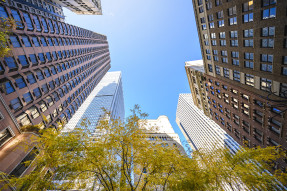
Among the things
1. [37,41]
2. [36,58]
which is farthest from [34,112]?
[37,41]

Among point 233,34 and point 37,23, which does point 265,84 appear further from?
point 37,23

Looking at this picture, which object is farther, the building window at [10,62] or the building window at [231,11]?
the building window at [231,11]

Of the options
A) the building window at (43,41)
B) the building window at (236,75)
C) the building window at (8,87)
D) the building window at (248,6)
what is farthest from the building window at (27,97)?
the building window at (236,75)

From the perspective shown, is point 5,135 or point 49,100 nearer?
point 5,135

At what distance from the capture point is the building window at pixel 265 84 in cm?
2134

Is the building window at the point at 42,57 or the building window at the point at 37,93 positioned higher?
the building window at the point at 42,57

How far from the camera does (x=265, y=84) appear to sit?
22078 mm

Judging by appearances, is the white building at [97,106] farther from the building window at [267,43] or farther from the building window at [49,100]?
the building window at [267,43]

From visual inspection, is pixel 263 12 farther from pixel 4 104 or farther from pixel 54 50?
pixel 54 50

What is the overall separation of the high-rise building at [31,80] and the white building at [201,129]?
276ft

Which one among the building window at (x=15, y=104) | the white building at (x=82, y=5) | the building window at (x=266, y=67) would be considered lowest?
the building window at (x=266, y=67)

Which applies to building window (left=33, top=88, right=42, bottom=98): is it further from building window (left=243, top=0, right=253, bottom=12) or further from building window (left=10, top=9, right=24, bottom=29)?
building window (left=243, top=0, right=253, bottom=12)

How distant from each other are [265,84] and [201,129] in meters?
107

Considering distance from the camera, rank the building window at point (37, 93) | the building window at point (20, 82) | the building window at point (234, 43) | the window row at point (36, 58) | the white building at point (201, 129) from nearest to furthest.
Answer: the window row at point (36, 58)
the building window at point (20, 82)
the building window at point (234, 43)
the building window at point (37, 93)
the white building at point (201, 129)
